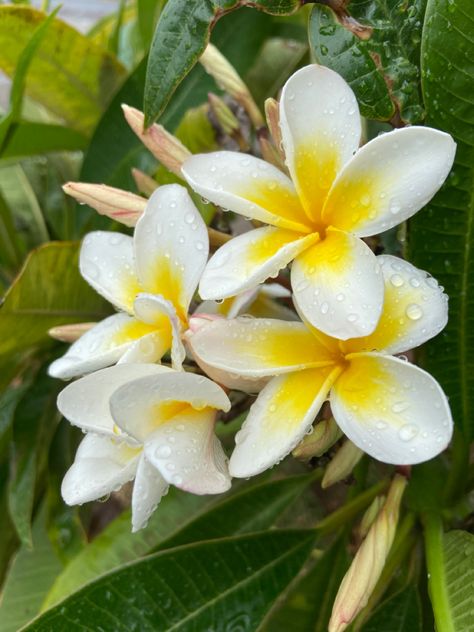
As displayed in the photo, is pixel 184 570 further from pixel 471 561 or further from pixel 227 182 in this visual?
pixel 227 182

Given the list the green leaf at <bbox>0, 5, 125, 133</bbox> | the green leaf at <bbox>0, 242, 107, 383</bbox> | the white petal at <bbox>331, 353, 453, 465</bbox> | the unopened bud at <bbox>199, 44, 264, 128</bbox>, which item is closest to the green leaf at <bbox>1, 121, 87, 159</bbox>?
the green leaf at <bbox>0, 5, 125, 133</bbox>

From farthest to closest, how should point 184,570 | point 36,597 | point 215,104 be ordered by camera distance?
point 36,597
point 215,104
point 184,570

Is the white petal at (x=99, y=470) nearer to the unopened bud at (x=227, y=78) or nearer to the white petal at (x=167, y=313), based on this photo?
the white petal at (x=167, y=313)

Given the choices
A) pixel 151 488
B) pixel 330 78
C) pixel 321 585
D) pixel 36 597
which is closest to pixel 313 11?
pixel 330 78

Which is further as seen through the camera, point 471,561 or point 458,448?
point 458,448

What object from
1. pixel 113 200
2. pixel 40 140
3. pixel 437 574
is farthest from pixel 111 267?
pixel 40 140
